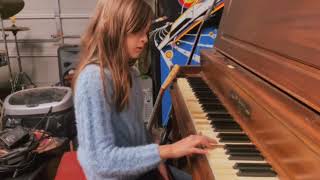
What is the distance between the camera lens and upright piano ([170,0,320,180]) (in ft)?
2.44

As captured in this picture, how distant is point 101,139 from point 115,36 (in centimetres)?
33

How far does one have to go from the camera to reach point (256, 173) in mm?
782

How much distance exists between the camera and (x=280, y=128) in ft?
2.59

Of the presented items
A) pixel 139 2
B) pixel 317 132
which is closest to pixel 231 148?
pixel 317 132

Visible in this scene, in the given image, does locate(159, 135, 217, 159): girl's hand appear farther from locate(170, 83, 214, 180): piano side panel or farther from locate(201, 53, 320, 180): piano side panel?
locate(201, 53, 320, 180): piano side panel

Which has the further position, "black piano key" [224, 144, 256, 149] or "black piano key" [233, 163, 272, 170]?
"black piano key" [224, 144, 256, 149]

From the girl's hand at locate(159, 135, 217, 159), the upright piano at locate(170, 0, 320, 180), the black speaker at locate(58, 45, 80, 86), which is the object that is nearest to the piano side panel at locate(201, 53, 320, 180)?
the upright piano at locate(170, 0, 320, 180)

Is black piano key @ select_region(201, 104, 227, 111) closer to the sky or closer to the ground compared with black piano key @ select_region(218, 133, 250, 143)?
closer to the sky

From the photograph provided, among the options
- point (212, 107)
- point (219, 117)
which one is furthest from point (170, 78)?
point (219, 117)

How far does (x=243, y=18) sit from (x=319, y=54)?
0.78 metres

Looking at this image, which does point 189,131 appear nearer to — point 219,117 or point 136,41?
point 219,117

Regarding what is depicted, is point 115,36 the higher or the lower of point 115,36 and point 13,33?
the higher

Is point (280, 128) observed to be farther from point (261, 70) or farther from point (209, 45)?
point (209, 45)

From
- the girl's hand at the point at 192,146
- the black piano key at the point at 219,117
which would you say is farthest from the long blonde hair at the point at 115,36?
the black piano key at the point at 219,117
